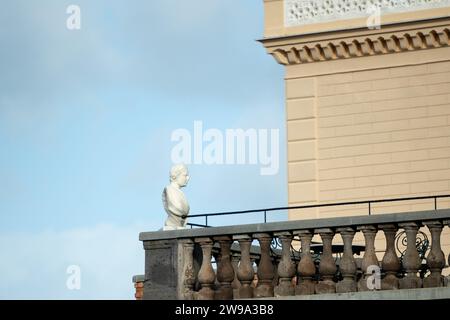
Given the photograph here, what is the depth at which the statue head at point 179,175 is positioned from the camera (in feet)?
71.7

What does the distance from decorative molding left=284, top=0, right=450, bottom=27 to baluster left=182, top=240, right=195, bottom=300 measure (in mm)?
9821

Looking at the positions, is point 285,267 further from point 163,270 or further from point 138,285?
point 138,285

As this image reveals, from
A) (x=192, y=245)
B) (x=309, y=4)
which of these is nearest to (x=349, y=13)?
(x=309, y=4)

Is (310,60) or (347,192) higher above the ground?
(310,60)

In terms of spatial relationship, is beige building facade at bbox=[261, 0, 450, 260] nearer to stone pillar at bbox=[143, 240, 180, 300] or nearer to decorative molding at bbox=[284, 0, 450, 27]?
decorative molding at bbox=[284, 0, 450, 27]

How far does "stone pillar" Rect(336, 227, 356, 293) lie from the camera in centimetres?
2056

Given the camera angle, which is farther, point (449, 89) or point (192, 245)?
point (449, 89)

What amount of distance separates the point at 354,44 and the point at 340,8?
69cm

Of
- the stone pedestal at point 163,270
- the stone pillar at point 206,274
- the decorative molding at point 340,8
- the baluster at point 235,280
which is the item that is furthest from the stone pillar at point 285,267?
the decorative molding at point 340,8

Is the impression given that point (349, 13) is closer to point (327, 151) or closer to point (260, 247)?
point (327, 151)

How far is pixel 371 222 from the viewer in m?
20.6

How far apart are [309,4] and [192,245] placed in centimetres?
1027

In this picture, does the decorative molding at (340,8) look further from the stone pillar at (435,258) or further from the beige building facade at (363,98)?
the stone pillar at (435,258)
